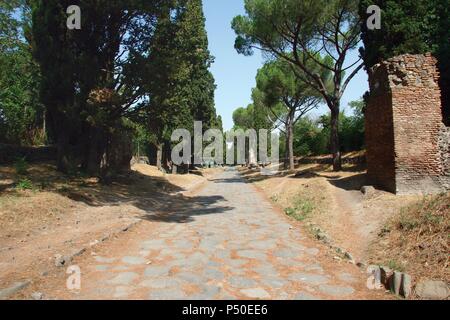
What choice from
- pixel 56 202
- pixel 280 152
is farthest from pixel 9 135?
pixel 280 152

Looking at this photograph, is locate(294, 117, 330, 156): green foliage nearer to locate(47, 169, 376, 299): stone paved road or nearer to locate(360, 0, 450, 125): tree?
locate(360, 0, 450, 125): tree

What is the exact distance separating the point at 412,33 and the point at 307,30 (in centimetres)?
797

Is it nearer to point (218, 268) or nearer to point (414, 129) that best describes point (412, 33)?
point (414, 129)

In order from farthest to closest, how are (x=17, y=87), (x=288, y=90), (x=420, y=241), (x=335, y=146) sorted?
(x=288, y=90) < (x=17, y=87) < (x=335, y=146) < (x=420, y=241)

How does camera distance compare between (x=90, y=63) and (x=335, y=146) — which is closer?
(x=90, y=63)

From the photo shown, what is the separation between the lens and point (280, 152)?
64125 mm

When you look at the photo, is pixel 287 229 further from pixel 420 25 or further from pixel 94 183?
pixel 420 25

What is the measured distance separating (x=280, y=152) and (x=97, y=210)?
2141 inches

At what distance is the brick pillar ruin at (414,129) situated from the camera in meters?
11.7

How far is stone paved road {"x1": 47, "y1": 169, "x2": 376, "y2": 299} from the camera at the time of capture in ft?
16.1

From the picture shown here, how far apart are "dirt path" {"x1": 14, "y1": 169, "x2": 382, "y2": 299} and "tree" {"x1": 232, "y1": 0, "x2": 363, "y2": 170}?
49.8 ft

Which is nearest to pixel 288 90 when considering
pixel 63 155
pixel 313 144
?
pixel 313 144

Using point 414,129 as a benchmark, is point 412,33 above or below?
above

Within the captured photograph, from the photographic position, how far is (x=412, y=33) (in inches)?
640
